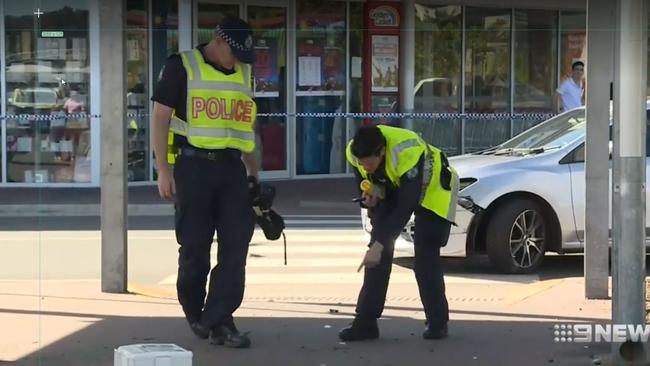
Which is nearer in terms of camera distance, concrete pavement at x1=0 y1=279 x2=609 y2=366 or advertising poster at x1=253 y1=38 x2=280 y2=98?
concrete pavement at x1=0 y1=279 x2=609 y2=366

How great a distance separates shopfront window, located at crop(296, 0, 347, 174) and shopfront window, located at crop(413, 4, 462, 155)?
140 centimetres

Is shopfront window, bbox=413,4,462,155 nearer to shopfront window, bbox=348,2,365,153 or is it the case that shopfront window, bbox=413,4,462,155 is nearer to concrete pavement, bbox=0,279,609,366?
shopfront window, bbox=348,2,365,153

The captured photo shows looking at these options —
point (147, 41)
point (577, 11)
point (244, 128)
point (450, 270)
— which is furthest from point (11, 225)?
point (577, 11)

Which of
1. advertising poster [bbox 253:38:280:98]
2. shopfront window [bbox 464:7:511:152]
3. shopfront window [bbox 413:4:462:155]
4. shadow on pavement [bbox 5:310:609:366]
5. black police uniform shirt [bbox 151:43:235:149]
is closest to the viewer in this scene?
shadow on pavement [bbox 5:310:609:366]

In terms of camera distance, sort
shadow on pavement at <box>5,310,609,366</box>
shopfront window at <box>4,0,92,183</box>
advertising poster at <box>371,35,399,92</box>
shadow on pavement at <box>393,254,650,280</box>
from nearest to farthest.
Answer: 1. shadow on pavement at <box>5,310,609,366</box>
2. shadow on pavement at <box>393,254,650,280</box>
3. shopfront window at <box>4,0,92,183</box>
4. advertising poster at <box>371,35,399,92</box>

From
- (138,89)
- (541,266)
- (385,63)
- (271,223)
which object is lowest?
(541,266)

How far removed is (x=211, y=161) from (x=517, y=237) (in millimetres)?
4081

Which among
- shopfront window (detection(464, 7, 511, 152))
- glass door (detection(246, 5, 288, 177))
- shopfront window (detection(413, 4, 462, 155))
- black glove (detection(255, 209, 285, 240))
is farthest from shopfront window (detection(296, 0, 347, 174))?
black glove (detection(255, 209, 285, 240))

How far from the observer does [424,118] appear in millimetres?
16984

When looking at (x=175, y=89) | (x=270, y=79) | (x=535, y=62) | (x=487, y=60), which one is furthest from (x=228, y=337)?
(x=535, y=62)

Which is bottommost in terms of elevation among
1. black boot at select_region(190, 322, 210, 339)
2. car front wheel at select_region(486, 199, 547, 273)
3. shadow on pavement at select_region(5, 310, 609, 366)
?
shadow on pavement at select_region(5, 310, 609, 366)

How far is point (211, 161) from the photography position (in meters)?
6.41

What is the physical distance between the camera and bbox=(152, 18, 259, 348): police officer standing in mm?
6398

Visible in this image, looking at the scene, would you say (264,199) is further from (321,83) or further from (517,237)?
(321,83)
